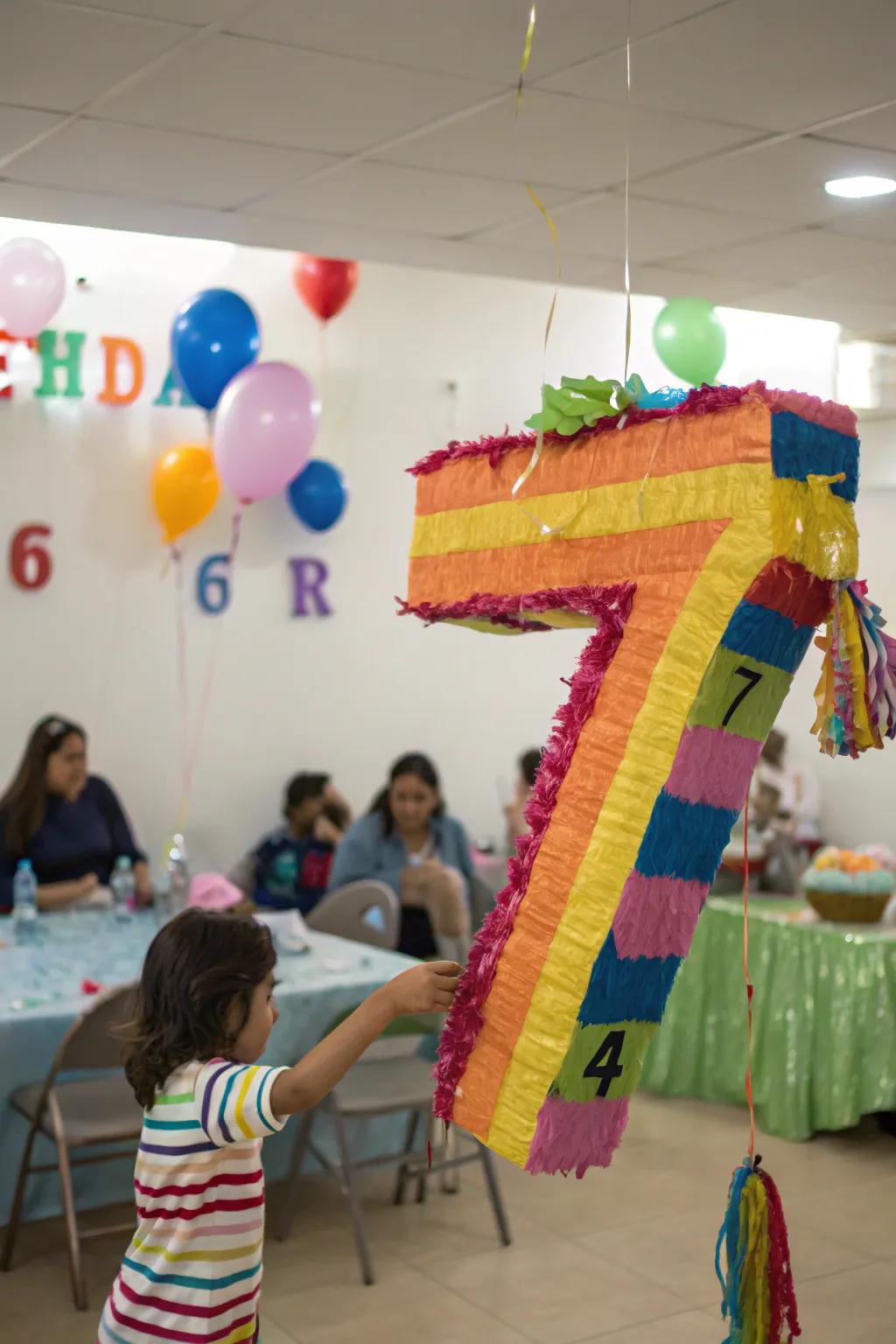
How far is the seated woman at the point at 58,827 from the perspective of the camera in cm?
445

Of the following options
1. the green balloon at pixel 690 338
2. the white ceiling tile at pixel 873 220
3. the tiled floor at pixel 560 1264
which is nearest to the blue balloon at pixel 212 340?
the green balloon at pixel 690 338

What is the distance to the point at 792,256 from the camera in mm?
3906

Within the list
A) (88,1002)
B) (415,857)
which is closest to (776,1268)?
(88,1002)

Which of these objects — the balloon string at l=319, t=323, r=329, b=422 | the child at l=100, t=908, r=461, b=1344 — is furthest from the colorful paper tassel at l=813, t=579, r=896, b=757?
the balloon string at l=319, t=323, r=329, b=422

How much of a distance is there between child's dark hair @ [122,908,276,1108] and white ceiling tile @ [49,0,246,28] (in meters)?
1.39

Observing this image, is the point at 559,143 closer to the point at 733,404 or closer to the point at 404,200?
the point at 404,200

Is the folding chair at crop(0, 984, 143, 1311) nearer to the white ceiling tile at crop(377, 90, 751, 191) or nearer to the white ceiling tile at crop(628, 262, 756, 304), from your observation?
the white ceiling tile at crop(377, 90, 751, 191)

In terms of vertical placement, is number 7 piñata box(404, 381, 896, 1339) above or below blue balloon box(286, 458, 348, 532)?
below

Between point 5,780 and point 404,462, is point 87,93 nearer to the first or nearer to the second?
point 5,780

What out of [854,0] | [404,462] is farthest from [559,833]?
[404,462]

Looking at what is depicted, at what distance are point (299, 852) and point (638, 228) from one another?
2.56 m

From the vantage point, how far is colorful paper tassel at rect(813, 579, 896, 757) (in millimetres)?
1300

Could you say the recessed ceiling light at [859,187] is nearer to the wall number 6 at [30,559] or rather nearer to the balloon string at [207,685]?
the balloon string at [207,685]

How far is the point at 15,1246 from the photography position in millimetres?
3432
